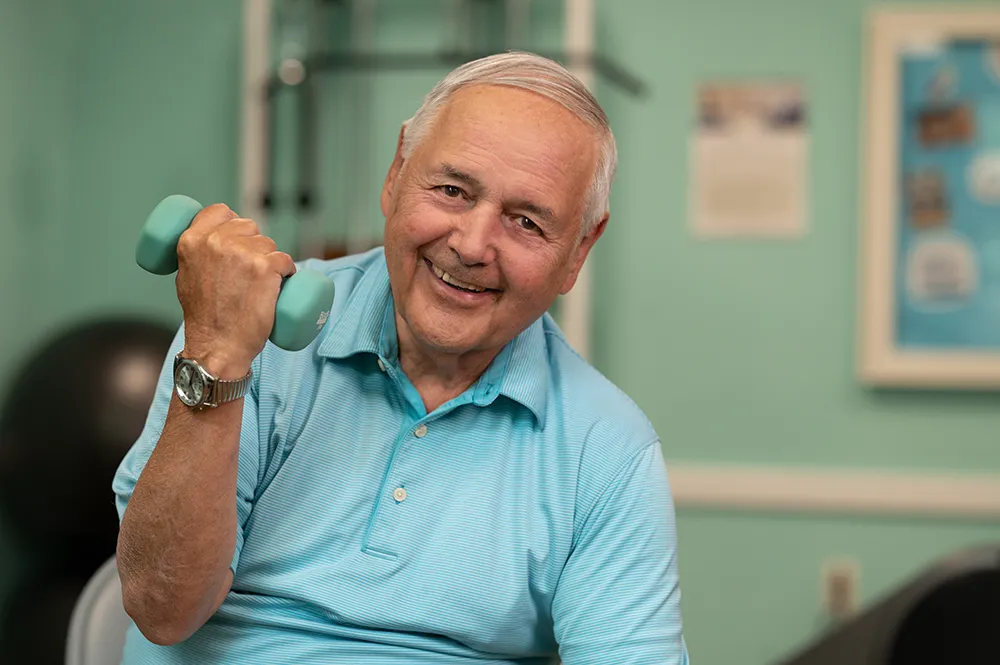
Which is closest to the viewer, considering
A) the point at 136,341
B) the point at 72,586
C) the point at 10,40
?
the point at 72,586

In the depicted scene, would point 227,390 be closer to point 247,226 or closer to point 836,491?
point 247,226

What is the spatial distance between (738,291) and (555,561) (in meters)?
1.76

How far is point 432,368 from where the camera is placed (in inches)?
54.7

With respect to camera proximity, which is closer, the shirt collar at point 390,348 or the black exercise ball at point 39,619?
the shirt collar at point 390,348

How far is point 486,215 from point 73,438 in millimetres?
1261

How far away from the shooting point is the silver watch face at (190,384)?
107cm

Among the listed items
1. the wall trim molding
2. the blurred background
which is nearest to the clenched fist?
the blurred background

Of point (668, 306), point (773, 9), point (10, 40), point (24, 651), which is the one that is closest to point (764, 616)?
point (668, 306)

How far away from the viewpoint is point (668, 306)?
2936 mm

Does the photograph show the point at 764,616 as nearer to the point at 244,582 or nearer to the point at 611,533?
the point at 611,533

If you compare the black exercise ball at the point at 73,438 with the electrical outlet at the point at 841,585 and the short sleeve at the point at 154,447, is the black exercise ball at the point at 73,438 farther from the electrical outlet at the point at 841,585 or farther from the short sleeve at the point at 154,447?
the electrical outlet at the point at 841,585

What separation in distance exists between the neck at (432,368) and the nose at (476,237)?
0.17 metres

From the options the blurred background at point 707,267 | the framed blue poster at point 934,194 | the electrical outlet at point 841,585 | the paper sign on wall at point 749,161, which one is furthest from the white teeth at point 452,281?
the electrical outlet at point 841,585

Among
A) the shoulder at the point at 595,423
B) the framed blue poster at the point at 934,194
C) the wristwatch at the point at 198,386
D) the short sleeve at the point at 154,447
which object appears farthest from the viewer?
the framed blue poster at the point at 934,194
